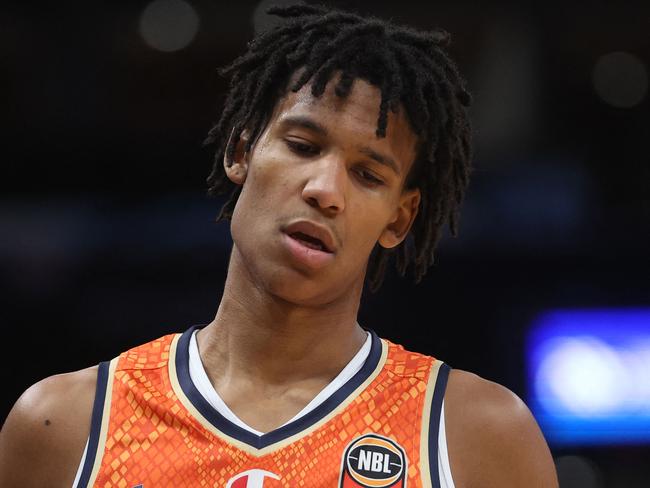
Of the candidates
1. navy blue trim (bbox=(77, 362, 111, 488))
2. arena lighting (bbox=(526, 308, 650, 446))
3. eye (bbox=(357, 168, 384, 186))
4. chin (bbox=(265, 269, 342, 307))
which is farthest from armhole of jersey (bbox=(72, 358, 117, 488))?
arena lighting (bbox=(526, 308, 650, 446))

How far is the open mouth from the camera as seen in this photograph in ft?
8.46

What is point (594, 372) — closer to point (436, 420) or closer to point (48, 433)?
point (436, 420)

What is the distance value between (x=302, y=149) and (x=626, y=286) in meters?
3.81

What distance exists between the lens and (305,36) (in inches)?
109

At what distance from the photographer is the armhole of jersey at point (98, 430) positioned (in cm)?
251

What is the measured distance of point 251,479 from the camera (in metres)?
2.47

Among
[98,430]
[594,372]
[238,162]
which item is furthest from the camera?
[594,372]

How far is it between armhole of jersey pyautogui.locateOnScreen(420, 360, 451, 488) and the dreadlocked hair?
337 millimetres

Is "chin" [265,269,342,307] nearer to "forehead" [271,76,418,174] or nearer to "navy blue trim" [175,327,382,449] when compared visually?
"navy blue trim" [175,327,382,449]

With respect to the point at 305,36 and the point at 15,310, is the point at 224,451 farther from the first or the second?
the point at 15,310

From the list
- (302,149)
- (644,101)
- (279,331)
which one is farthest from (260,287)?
(644,101)

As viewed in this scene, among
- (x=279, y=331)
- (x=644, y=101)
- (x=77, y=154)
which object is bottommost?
(x=279, y=331)

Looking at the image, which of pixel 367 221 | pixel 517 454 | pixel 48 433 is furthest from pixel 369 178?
pixel 48 433

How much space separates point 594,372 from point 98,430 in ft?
12.9
